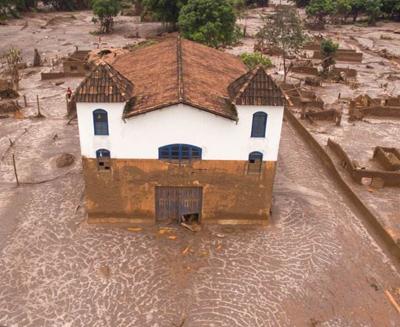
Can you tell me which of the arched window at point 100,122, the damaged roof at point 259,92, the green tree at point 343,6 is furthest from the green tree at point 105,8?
the damaged roof at point 259,92

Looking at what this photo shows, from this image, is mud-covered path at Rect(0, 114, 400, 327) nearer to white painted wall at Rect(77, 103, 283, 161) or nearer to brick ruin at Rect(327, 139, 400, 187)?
brick ruin at Rect(327, 139, 400, 187)

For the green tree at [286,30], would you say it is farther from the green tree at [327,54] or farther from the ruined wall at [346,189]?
the ruined wall at [346,189]

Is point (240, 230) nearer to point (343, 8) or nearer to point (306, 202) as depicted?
point (306, 202)

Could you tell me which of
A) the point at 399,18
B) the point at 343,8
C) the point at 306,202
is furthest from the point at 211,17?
the point at 399,18

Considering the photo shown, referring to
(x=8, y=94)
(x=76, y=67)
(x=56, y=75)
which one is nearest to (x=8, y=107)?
(x=8, y=94)

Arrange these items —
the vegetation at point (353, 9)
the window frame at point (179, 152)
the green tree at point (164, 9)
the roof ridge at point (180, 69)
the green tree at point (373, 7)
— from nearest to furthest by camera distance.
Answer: the roof ridge at point (180, 69) < the window frame at point (179, 152) < the green tree at point (164, 9) < the vegetation at point (353, 9) < the green tree at point (373, 7)

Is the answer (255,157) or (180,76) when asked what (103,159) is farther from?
(255,157)
